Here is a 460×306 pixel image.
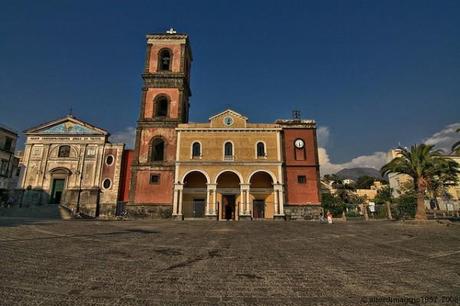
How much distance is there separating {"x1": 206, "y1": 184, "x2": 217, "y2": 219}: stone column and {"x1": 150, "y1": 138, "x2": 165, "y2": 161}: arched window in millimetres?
7001

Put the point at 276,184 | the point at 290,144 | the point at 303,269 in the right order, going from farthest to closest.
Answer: the point at 290,144 → the point at 276,184 → the point at 303,269

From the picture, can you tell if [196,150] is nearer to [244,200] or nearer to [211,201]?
[211,201]

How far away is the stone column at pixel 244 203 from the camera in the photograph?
27769 millimetres

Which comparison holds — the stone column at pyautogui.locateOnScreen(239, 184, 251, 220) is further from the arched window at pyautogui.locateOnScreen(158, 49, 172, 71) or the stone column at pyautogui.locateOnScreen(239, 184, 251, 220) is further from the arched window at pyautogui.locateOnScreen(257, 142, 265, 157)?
the arched window at pyautogui.locateOnScreen(158, 49, 172, 71)

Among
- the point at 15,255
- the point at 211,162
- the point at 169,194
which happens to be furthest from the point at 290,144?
the point at 15,255

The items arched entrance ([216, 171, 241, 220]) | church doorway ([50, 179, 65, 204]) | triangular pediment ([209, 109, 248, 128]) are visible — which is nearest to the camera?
arched entrance ([216, 171, 241, 220])

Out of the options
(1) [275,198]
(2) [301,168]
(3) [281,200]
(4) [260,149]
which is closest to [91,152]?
(4) [260,149]

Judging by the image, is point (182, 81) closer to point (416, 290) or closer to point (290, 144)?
point (290, 144)

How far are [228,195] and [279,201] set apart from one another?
6.03m

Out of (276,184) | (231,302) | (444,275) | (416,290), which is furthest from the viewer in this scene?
(276,184)

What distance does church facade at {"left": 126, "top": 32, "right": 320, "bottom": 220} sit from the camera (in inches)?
1139

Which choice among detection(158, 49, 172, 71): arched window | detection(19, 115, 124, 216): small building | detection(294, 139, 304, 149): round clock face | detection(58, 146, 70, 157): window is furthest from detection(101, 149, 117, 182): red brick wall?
detection(294, 139, 304, 149): round clock face

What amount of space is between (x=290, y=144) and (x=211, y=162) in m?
9.76

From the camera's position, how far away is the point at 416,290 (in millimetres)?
4871
